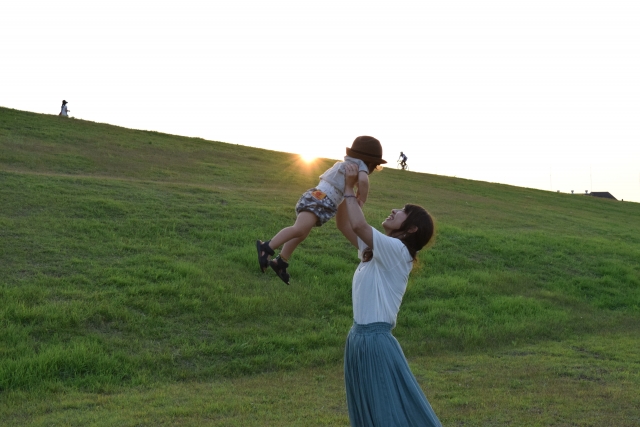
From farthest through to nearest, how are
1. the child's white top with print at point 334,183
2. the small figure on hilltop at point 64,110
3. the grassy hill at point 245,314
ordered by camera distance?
the small figure on hilltop at point 64,110 < the grassy hill at point 245,314 < the child's white top with print at point 334,183

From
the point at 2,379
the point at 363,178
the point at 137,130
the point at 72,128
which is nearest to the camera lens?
the point at 363,178

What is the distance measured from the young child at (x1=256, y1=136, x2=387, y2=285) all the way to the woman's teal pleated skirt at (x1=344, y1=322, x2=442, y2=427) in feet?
3.03

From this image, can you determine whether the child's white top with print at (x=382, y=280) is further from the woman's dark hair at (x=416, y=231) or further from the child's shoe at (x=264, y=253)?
the child's shoe at (x=264, y=253)

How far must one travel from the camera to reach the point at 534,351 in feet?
35.3

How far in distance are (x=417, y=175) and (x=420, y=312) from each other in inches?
1073

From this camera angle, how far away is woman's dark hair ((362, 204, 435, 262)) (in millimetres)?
4039

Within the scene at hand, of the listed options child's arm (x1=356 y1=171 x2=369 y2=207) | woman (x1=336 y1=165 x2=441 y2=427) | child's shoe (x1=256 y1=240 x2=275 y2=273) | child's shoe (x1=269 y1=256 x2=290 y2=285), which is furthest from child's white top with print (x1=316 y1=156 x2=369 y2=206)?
child's shoe (x1=269 y1=256 x2=290 y2=285)

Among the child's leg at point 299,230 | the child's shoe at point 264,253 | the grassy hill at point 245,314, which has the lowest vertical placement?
the grassy hill at point 245,314

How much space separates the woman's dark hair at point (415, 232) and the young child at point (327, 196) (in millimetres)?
322

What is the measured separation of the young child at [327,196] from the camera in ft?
14.4

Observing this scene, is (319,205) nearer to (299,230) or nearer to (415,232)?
(299,230)

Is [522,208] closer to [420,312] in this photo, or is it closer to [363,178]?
[420,312]

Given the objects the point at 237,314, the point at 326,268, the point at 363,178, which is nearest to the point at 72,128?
the point at 326,268

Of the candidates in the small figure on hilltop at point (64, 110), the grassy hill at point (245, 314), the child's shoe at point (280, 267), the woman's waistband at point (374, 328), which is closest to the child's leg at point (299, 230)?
the child's shoe at point (280, 267)
